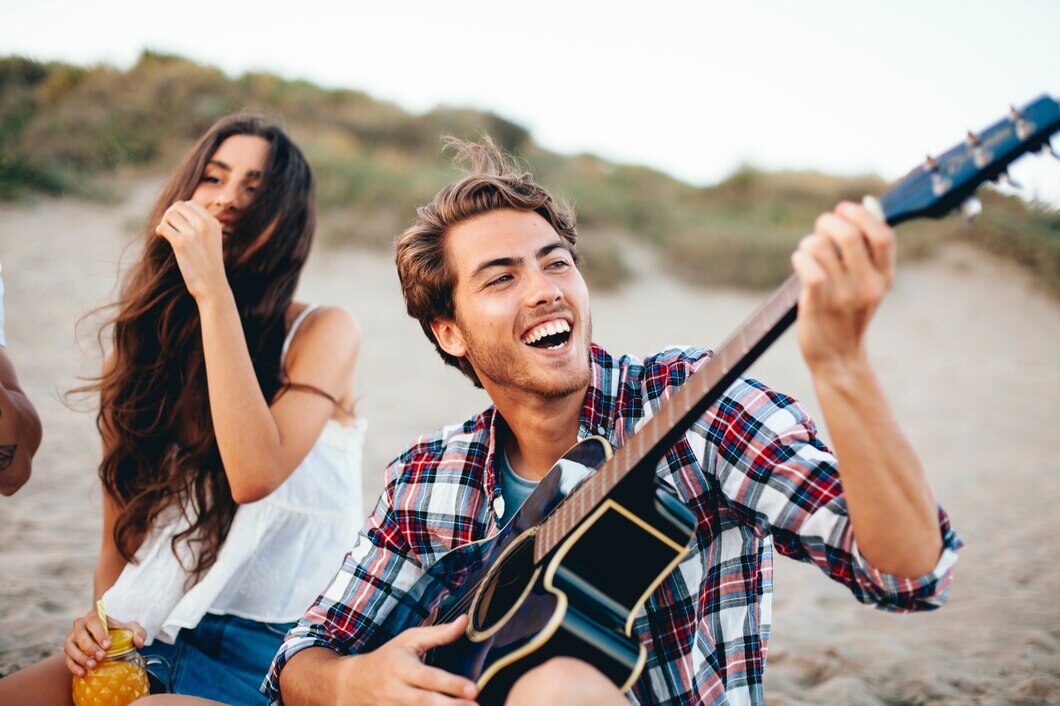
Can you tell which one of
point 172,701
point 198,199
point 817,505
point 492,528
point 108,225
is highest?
point 108,225

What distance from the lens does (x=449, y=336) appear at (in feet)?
8.45

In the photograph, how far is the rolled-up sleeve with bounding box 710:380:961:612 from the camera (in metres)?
1.42

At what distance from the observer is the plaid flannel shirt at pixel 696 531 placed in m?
1.56

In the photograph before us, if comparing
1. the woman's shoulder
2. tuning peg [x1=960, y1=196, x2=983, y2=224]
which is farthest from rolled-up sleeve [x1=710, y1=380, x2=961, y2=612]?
the woman's shoulder

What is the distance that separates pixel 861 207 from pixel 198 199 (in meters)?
2.39

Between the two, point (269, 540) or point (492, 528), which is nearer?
point (492, 528)

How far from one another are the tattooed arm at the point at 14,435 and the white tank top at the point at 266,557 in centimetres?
44

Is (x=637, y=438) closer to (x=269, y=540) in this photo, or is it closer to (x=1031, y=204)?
(x=269, y=540)

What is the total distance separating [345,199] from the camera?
1309 centimetres

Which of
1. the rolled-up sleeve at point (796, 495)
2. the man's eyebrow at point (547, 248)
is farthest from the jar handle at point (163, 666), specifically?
the rolled-up sleeve at point (796, 495)

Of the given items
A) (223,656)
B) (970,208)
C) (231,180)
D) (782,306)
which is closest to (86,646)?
(223,656)

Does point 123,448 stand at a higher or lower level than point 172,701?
higher

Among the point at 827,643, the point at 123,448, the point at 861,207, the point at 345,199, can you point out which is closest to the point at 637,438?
the point at 861,207

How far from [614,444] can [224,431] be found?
47.6 inches
